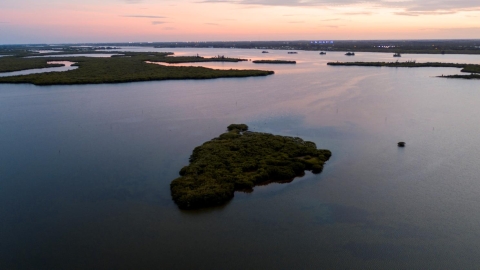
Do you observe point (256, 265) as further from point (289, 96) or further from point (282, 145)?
point (289, 96)

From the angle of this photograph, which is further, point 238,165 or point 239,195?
point 238,165

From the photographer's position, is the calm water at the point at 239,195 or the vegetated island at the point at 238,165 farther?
the vegetated island at the point at 238,165

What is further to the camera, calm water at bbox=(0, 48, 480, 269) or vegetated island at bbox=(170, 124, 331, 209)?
vegetated island at bbox=(170, 124, 331, 209)

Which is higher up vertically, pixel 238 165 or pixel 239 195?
pixel 238 165

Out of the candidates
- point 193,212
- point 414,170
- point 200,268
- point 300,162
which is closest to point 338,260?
point 200,268
